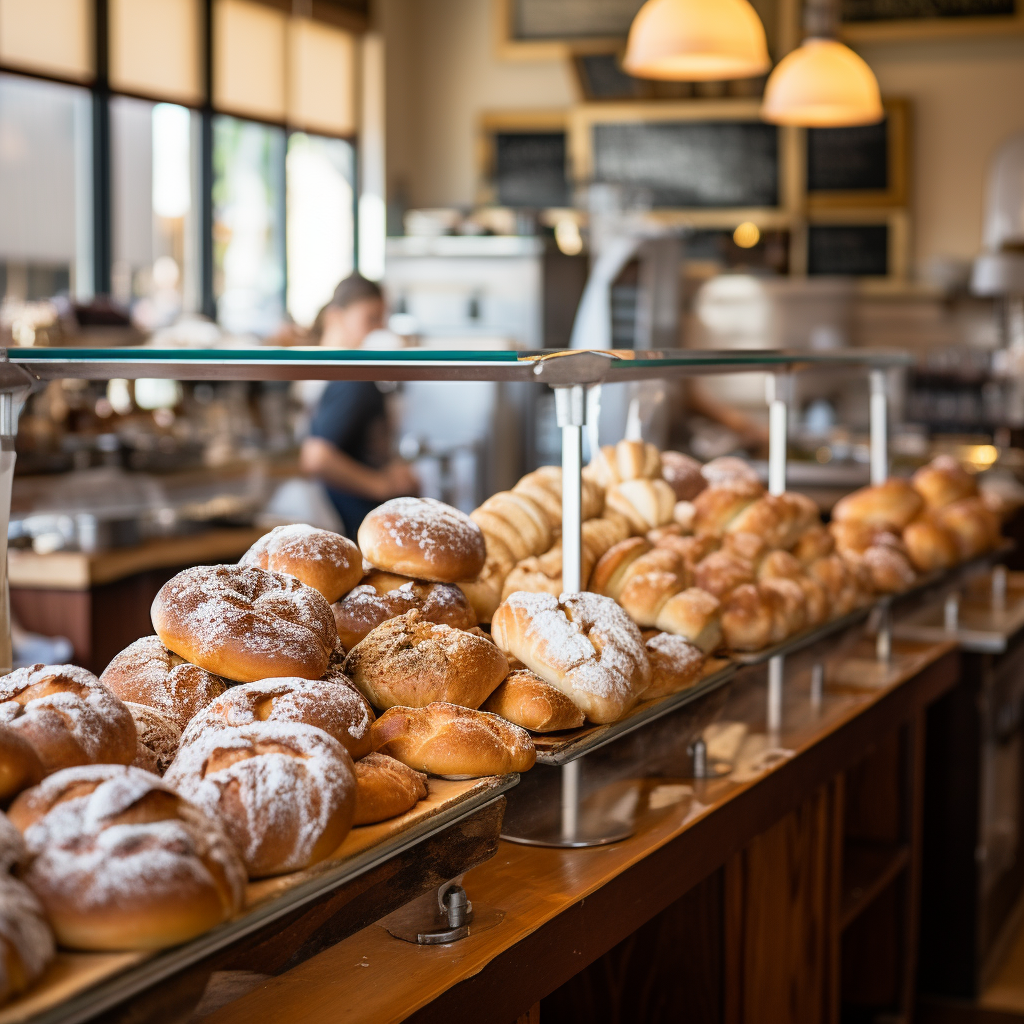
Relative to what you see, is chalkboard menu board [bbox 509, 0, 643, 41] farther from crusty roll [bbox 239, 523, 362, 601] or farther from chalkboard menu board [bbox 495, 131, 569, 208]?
crusty roll [bbox 239, 523, 362, 601]

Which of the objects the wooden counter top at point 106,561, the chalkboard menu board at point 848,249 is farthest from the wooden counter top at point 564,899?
the chalkboard menu board at point 848,249

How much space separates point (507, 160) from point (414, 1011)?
7313mm

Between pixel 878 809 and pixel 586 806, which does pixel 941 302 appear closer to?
pixel 878 809

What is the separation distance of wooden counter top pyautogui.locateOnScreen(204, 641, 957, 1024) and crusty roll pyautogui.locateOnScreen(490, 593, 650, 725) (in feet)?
0.57

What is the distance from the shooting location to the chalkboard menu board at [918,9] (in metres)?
6.90

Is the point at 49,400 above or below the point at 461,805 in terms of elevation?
above

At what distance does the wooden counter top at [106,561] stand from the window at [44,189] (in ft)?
8.15

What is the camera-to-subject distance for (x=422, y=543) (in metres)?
1.37

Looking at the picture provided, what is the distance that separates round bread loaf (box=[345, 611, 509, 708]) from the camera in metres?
1.17

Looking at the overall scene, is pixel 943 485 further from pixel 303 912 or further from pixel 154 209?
pixel 154 209

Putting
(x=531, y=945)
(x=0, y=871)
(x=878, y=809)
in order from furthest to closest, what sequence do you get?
(x=878, y=809) → (x=531, y=945) → (x=0, y=871)

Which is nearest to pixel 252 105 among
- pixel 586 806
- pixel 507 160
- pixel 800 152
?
pixel 507 160

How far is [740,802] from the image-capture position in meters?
1.57

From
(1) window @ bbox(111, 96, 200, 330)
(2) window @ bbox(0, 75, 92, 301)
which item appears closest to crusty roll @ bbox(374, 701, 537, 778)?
(2) window @ bbox(0, 75, 92, 301)
